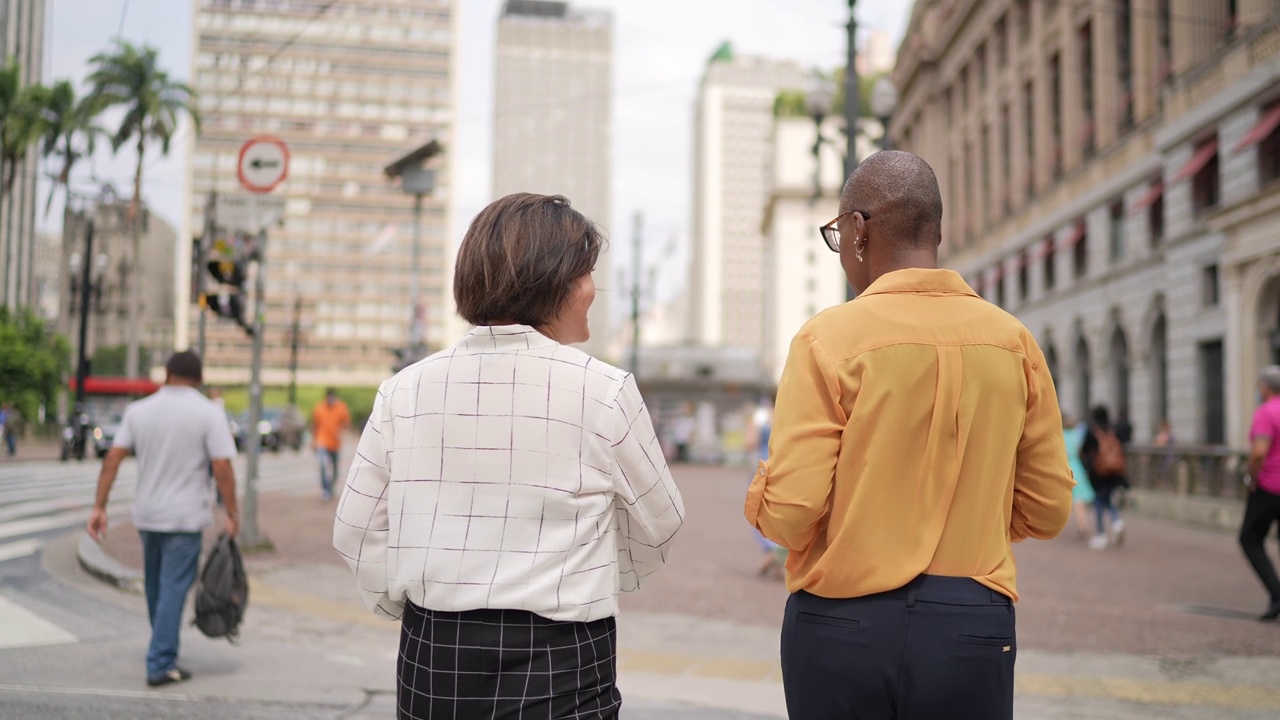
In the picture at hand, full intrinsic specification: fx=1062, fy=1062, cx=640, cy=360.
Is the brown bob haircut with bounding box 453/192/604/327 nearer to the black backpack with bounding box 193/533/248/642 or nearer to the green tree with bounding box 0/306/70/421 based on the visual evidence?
the black backpack with bounding box 193/533/248/642

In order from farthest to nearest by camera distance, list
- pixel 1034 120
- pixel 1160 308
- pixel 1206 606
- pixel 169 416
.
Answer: pixel 1034 120 → pixel 1160 308 → pixel 1206 606 → pixel 169 416

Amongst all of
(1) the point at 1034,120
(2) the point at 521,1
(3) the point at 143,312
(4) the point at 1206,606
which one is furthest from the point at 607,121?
(4) the point at 1206,606

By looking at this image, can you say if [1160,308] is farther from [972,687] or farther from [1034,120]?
[972,687]

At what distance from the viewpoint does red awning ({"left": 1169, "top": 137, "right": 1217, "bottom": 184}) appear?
Answer: 23484 millimetres

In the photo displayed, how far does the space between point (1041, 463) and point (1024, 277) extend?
3853 cm

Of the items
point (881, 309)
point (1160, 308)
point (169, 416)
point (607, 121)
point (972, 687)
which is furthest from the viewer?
point (607, 121)

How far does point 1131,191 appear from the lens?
28594 millimetres

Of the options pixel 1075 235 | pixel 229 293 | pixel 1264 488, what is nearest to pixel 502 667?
pixel 1264 488

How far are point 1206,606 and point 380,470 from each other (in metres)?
9.17

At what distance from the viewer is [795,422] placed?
2133 mm

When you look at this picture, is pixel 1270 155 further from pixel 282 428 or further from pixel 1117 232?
pixel 282 428

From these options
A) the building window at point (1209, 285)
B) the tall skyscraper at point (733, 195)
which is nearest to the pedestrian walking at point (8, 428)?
the building window at point (1209, 285)

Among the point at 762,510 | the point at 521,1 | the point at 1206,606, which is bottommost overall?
the point at 1206,606

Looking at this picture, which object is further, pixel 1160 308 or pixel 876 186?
pixel 1160 308
